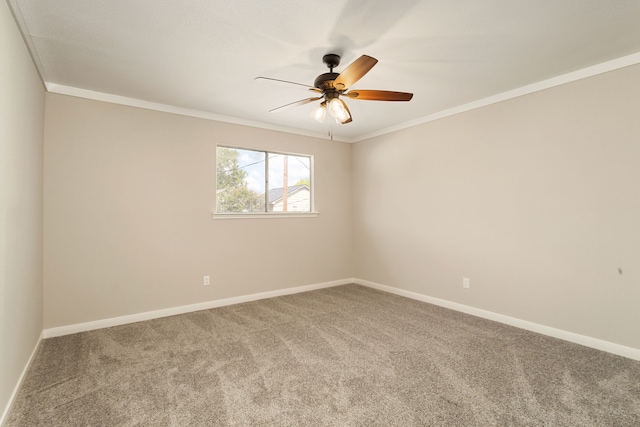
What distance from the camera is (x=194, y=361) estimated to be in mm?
2402

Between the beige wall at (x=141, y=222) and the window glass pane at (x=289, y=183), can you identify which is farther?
the window glass pane at (x=289, y=183)

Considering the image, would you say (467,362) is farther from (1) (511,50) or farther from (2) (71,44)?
(2) (71,44)

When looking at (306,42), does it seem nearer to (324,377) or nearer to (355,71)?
(355,71)

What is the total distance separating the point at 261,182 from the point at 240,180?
30cm

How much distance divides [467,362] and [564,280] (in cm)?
129

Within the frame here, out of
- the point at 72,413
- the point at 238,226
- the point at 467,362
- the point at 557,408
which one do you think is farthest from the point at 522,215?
the point at 72,413

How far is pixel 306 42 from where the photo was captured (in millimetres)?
2250

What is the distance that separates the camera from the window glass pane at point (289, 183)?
4406 mm

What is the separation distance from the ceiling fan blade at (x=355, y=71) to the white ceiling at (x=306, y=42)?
0.91 feet

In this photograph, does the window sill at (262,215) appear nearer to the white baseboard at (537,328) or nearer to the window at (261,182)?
the window at (261,182)

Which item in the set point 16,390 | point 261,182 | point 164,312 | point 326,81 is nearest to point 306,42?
point 326,81

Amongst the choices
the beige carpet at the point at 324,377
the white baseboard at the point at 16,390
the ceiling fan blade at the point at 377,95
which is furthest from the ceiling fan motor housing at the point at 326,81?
the white baseboard at the point at 16,390

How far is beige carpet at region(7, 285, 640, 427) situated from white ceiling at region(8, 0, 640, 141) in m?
2.35


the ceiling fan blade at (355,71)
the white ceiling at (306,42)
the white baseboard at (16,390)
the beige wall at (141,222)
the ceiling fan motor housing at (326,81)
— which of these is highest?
the white ceiling at (306,42)
